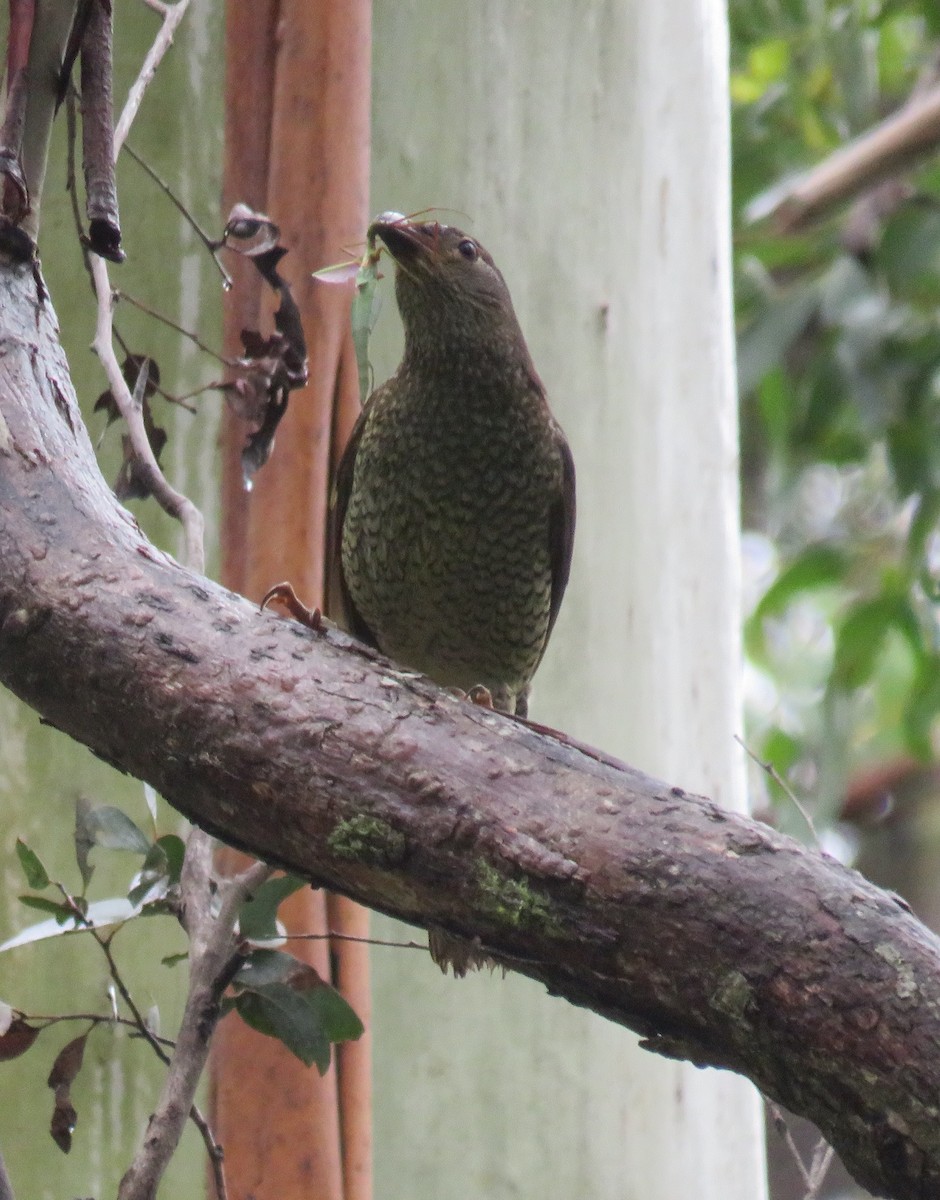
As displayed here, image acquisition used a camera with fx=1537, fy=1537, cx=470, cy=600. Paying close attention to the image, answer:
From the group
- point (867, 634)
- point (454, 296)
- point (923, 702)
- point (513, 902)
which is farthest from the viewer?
point (923, 702)

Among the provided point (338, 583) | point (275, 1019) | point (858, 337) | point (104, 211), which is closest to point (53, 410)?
point (104, 211)

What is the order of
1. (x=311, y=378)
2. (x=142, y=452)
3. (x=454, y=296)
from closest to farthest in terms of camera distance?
1. (x=142, y=452)
2. (x=311, y=378)
3. (x=454, y=296)

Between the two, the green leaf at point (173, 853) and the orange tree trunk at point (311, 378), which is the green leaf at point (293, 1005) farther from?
the orange tree trunk at point (311, 378)

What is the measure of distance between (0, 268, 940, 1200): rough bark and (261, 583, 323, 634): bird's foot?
0.03 metres

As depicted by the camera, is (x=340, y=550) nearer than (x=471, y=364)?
No

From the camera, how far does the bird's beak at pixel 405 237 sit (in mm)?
2082

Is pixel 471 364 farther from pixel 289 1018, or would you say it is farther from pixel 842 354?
pixel 842 354

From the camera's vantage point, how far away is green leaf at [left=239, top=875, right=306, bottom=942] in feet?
5.17

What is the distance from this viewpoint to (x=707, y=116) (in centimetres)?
271

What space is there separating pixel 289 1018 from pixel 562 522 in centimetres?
105

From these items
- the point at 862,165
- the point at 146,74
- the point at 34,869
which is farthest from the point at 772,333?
the point at 34,869

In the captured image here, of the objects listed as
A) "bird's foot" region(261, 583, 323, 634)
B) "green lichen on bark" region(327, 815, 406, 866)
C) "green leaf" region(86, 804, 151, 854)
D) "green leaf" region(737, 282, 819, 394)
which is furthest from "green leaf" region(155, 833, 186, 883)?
"green leaf" region(737, 282, 819, 394)

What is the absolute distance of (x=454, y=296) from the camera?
2.31m

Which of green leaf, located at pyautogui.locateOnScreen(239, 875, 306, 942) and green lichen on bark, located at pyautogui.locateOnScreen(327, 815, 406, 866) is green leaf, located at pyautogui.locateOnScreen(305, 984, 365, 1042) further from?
green lichen on bark, located at pyautogui.locateOnScreen(327, 815, 406, 866)
